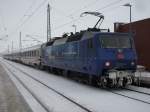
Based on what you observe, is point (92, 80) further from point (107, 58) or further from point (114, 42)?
point (114, 42)

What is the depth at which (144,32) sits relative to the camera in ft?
92.8

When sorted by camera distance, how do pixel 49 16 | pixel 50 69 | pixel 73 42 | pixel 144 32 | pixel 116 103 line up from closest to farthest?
pixel 116 103, pixel 73 42, pixel 144 32, pixel 50 69, pixel 49 16

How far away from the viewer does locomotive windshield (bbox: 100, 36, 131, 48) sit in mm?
17734

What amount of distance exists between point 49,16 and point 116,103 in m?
32.1

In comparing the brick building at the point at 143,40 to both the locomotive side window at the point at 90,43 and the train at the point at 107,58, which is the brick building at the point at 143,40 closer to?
the train at the point at 107,58

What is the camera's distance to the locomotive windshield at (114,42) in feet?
58.2

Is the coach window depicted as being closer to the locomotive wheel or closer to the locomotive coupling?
the locomotive wheel

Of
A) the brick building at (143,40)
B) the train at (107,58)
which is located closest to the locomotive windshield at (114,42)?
the train at (107,58)

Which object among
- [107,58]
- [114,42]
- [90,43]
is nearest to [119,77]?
[107,58]

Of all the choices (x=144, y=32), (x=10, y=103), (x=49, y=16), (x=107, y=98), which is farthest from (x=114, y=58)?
(x=49, y=16)

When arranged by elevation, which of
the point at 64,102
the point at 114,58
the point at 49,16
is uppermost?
the point at 49,16

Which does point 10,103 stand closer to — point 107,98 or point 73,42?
point 107,98

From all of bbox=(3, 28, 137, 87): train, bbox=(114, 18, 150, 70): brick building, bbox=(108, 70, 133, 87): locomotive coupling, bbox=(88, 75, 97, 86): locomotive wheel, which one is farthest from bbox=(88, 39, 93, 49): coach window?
bbox=(114, 18, 150, 70): brick building

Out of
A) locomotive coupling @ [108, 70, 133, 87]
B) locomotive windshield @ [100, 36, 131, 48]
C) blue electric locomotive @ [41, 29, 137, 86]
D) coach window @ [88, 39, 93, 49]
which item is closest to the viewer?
locomotive coupling @ [108, 70, 133, 87]
